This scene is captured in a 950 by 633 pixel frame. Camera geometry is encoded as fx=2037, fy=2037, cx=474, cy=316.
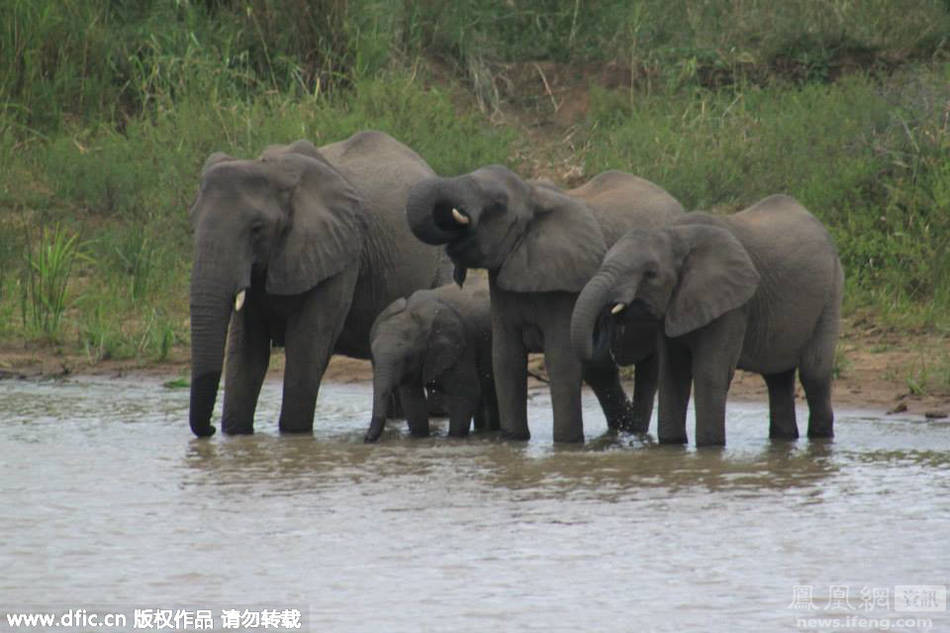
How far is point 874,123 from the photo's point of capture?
47.5 feet

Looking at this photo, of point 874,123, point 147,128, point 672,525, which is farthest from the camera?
point 147,128

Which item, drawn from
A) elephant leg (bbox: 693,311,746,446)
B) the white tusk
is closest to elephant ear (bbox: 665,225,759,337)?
elephant leg (bbox: 693,311,746,446)

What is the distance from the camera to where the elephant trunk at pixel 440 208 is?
30.5 ft

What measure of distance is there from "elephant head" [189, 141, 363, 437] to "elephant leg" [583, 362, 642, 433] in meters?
1.37

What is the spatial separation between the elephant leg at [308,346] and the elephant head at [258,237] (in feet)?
0.48

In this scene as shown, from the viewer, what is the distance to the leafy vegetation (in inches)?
524

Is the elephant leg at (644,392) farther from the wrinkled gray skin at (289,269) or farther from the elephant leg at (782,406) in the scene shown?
the wrinkled gray skin at (289,269)

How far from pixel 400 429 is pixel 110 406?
1693mm

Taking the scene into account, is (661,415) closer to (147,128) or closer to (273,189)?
(273,189)

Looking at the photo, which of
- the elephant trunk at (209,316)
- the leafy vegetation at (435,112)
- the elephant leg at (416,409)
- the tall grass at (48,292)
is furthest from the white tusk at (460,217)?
the tall grass at (48,292)

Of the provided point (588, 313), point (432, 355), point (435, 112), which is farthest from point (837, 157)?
point (588, 313)

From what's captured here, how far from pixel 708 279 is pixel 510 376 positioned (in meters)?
1.09

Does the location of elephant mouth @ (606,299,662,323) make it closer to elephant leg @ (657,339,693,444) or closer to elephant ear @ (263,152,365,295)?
elephant leg @ (657,339,693,444)

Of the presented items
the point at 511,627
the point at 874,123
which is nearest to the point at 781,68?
the point at 874,123
